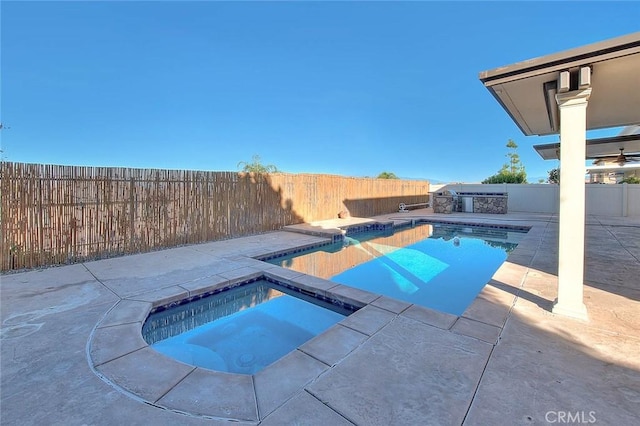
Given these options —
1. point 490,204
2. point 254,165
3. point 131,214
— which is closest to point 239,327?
point 131,214

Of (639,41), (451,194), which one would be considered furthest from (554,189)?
(639,41)

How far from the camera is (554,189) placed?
14375 millimetres

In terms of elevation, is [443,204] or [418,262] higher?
[443,204]

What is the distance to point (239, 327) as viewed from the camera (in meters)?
3.57

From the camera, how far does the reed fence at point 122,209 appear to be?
496 cm

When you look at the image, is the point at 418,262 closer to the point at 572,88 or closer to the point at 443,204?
the point at 572,88

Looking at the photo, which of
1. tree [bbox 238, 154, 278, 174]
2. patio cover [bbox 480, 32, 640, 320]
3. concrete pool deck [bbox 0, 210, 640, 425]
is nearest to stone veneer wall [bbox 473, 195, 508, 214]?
concrete pool deck [bbox 0, 210, 640, 425]

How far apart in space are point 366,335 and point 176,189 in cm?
607

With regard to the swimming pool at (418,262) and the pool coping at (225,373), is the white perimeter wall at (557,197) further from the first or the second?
the pool coping at (225,373)

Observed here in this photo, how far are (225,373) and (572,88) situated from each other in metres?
4.15

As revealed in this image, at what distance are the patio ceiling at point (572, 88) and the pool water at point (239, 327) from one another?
3259mm

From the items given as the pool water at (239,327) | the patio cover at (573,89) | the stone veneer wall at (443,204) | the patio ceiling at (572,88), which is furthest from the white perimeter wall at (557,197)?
the pool water at (239,327)

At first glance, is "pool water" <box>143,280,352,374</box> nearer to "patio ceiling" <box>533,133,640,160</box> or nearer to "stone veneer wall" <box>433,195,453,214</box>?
"patio ceiling" <box>533,133,640,160</box>

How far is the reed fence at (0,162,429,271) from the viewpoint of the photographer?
16.3ft
